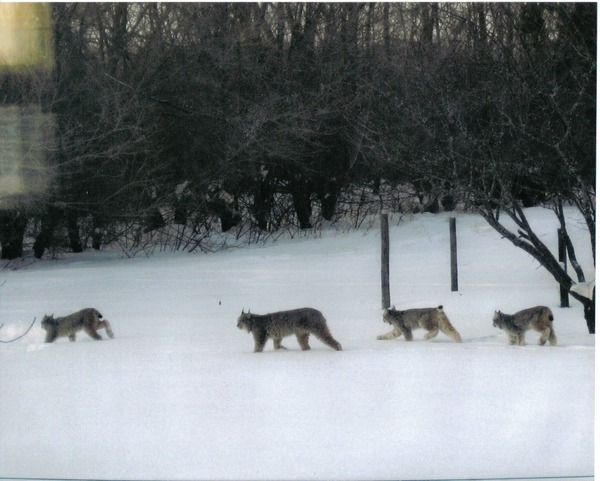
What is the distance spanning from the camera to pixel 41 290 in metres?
5.51

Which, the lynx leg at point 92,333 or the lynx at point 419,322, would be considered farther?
the lynx at point 419,322

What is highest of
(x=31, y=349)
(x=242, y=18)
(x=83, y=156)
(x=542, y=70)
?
(x=242, y=18)

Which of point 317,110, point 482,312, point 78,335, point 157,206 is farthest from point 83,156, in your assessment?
point 482,312

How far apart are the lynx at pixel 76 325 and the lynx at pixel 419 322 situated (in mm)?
1723

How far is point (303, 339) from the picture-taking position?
5410 mm

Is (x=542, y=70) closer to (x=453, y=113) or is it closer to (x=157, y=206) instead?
(x=453, y=113)

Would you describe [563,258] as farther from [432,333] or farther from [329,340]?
[329,340]

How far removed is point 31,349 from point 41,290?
435 millimetres

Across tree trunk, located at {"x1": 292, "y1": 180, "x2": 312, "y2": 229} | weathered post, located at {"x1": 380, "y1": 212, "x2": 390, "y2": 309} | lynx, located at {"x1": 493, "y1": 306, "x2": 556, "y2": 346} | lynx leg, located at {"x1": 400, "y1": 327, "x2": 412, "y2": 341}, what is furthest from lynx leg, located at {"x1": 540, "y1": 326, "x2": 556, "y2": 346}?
tree trunk, located at {"x1": 292, "y1": 180, "x2": 312, "y2": 229}

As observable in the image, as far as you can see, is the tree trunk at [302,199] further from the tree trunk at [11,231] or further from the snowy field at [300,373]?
the tree trunk at [11,231]

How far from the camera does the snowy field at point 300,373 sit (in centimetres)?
444

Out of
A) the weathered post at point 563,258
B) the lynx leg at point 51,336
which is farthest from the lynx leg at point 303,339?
the weathered post at point 563,258

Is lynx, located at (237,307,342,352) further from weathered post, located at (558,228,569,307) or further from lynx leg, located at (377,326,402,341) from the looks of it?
weathered post, located at (558,228,569,307)

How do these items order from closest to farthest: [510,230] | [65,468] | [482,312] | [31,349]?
[65,468] < [31,349] < [482,312] < [510,230]
